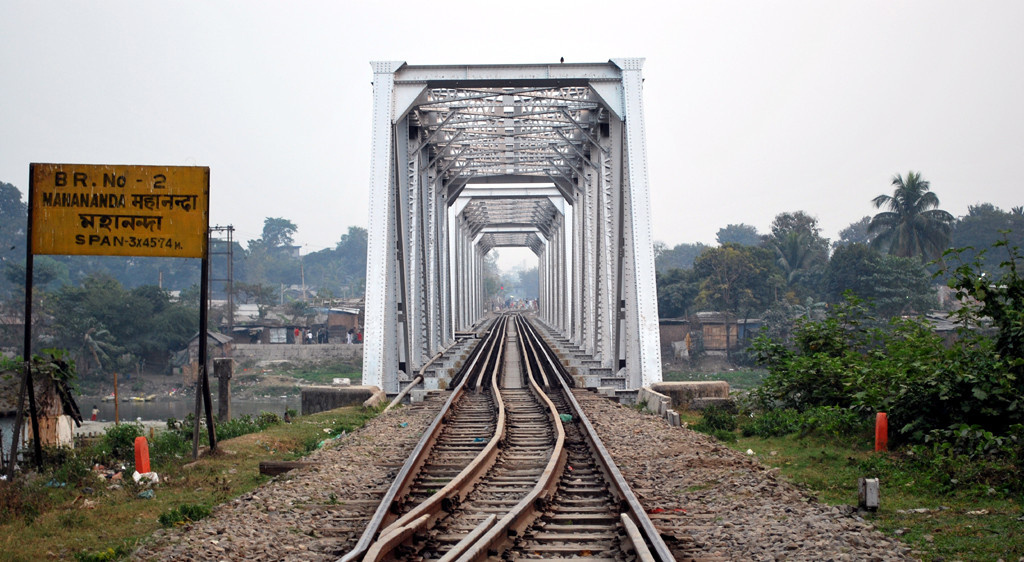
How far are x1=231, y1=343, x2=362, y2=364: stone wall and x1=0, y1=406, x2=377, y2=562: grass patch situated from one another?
3696 cm

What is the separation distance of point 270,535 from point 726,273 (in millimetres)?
40239

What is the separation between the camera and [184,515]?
5.71 metres

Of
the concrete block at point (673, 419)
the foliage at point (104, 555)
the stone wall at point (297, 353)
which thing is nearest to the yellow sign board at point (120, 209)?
the foliage at point (104, 555)

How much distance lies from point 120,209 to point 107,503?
10.2 ft

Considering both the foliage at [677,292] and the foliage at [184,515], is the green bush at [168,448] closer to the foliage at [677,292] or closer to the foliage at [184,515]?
the foliage at [184,515]

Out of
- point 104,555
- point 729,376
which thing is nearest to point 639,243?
point 104,555

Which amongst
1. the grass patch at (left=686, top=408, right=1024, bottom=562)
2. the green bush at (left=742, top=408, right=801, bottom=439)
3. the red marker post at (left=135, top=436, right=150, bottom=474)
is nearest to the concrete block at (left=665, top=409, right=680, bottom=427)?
the green bush at (left=742, top=408, right=801, bottom=439)

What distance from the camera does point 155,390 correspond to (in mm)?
37875

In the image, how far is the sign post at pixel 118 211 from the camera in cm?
810

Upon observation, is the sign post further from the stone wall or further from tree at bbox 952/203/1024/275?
tree at bbox 952/203/1024/275

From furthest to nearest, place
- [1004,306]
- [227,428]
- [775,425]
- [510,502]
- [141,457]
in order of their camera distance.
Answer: [227,428] < [775,425] < [141,457] < [1004,306] < [510,502]

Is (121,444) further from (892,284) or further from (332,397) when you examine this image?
(892,284)

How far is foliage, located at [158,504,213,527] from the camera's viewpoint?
18.4ft

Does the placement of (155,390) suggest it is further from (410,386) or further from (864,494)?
(864,494)
